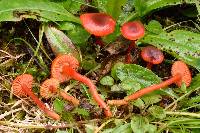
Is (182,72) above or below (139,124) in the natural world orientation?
above

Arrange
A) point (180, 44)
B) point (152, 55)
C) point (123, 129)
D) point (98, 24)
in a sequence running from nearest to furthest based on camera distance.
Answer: point (123, 129), point (98, 24), point (152, 55), point (180, 44)

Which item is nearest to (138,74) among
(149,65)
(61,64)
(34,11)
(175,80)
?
(149,65)

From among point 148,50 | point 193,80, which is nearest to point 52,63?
point 148,50

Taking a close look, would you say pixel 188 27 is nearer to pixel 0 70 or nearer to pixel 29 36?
pixel 29 36

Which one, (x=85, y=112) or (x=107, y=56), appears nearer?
(x=85, y=112)

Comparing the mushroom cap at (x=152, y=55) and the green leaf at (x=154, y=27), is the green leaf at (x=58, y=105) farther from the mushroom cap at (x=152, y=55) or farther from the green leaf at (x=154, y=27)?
the green leaf at (x=154, y=27)

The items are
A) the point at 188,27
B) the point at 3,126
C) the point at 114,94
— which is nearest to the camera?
the point at 3,126

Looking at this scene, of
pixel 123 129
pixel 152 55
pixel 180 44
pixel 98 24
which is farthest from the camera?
pixel 180 44

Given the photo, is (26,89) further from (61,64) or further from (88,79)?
(88,79)
